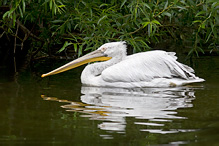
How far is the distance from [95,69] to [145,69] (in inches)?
30.0

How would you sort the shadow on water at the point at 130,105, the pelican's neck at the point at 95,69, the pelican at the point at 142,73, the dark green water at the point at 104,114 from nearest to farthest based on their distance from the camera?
the dark green water at the point at 104,114, the shadow on water at the point at 130,105, the pelican at the point at 142,73, the pelican's neck at the point at 95,69

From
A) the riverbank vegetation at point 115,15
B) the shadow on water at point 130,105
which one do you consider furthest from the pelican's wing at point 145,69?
the riverbank vegetation at point 115,15

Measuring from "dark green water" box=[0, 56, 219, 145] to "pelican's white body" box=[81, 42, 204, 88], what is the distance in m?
0.22

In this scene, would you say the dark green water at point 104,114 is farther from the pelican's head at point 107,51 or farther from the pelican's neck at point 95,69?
the pelican's head at point 107,51

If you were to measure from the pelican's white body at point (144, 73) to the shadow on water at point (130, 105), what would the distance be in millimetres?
176

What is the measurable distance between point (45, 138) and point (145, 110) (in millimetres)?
1272

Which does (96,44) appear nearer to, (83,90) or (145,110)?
(83,90)

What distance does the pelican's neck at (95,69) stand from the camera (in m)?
6.28

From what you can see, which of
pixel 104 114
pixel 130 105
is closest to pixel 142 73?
pixel 130 105

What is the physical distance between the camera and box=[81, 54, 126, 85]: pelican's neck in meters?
6.28

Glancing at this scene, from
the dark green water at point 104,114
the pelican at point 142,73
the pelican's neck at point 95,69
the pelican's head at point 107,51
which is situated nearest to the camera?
the dark green water at point 104,114

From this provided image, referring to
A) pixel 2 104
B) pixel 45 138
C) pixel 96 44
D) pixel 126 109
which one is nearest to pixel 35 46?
pixel 96 44

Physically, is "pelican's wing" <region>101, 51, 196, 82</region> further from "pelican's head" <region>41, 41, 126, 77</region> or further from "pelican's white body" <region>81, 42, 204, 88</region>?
"pelican's head" <region>41, 41, 126, 77</region>

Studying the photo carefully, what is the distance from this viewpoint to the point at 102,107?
14.8 ft
